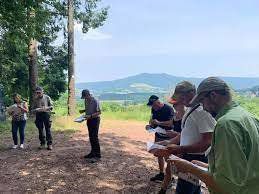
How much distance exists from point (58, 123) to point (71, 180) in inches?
419

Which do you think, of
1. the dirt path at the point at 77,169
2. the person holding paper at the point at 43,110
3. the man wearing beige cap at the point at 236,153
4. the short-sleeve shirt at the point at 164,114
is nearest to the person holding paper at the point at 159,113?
the short-sleeve shirt at the point at 164,114

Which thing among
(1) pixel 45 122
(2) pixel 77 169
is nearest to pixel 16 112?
(1) pixel 45 122

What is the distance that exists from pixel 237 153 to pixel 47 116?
11.2 meters

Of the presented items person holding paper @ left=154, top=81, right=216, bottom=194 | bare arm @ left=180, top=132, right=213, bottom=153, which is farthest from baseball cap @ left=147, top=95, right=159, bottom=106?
bare arm @ left=180, top=132, right=213, bottom=153

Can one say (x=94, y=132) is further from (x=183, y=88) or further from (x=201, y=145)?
(x=201, y=145)

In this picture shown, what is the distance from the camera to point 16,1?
50.2 feet

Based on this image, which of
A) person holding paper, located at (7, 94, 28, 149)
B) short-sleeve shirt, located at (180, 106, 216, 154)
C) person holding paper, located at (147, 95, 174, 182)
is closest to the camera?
short-sleeve shirt, located at (180, 106, 216, 154)

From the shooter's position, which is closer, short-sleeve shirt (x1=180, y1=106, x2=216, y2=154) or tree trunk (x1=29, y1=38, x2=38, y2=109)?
short-sleeve shirt (x1=180, y1=106, x2=216, y2=154)

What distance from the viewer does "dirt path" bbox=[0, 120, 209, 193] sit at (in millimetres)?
10023

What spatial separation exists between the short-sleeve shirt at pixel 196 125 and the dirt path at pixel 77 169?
4.44 metres

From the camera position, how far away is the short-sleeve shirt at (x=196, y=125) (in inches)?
205

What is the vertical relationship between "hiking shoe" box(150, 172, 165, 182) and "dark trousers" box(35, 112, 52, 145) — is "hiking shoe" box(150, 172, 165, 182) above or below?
below

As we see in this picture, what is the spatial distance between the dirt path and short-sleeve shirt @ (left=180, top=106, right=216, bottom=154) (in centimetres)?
444

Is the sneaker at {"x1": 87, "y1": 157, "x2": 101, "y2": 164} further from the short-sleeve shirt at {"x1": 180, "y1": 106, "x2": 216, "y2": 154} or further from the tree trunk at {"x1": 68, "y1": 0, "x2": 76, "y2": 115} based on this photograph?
the tree trunk at {"x1": 68, "y1": 0, "x2": 76, "y2": 115}
